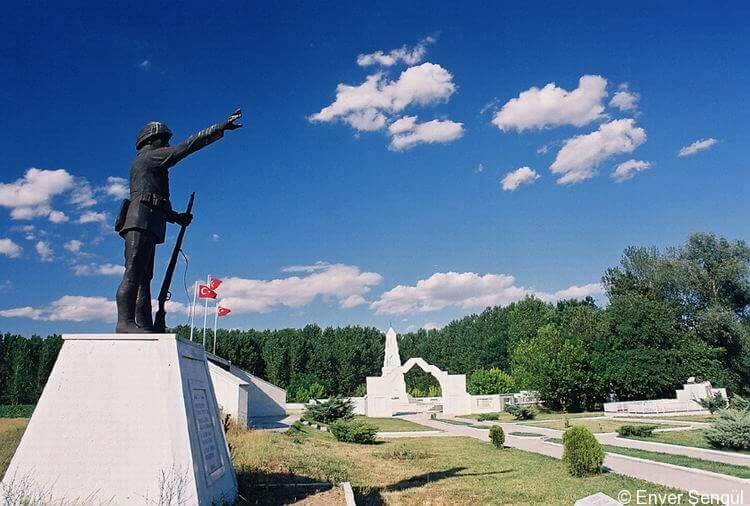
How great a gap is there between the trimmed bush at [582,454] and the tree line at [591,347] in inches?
835

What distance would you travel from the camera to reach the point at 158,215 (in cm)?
653

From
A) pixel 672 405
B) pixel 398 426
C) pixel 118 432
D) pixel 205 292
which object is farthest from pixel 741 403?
pixel 205 292

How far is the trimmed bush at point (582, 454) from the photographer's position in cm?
988

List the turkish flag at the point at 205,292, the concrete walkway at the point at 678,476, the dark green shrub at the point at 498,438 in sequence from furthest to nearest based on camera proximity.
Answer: the turkish flag at the point at 205,292
the dark green shrub at the point at 498,438
the concrete walkway at the point at 678,476

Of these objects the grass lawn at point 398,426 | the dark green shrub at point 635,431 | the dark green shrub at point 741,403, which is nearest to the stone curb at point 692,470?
the dark green shrub at point 635,431

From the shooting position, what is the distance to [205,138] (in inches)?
250

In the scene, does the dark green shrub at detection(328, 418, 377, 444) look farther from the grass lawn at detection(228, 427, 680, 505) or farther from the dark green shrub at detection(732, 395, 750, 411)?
the dark green shrub at detection(732, 395, 750, 411)

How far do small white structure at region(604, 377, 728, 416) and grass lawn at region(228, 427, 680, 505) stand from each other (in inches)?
611

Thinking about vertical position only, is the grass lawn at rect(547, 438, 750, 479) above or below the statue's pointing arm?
below

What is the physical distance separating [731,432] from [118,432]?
48.7 feet

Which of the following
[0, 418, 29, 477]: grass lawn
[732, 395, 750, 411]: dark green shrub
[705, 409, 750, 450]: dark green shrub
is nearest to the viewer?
[0, 418, 29, 477]: grass lawn

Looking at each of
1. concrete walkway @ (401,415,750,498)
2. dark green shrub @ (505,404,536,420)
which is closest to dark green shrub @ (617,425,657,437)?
concrete walkway @ (401,415,750,498)

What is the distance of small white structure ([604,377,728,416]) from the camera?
25.8 m

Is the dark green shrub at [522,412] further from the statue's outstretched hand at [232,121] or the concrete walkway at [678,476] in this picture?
the statue's outstretched hand at [232,121]
